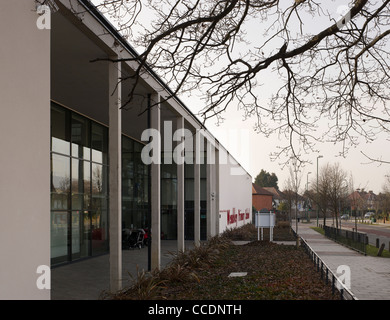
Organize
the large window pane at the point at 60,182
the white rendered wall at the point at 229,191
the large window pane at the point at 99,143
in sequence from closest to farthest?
the large window pane at the point at 60,182, the large window pane at the point at 99,143, the white rendered wall at the point at 229,191

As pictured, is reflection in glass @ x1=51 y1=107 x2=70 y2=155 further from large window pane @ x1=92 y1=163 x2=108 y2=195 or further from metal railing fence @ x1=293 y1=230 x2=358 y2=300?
metal railing fence @ x1=293 y1=230 x2=358 y2=300

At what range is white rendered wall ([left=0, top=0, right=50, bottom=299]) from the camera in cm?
518

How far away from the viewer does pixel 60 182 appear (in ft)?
49.4

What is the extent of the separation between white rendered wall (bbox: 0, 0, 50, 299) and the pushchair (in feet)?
49.2

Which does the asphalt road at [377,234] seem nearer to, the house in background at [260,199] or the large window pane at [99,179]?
the large window pane at [99,179]

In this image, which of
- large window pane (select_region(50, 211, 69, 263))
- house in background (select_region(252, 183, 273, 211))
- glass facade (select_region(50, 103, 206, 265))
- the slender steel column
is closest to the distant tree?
house in background (select_region(252, 183, 273, 211))

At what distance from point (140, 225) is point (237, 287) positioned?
14327mm

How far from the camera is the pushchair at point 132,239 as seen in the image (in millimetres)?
20766

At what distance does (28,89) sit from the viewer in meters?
5.67

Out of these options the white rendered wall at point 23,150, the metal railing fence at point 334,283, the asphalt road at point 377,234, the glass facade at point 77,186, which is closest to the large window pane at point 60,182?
the glass facade at point 77,186

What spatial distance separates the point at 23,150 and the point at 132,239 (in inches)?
625

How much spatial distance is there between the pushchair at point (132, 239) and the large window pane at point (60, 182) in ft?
19.2

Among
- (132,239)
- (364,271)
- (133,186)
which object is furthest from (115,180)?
(133,186)
